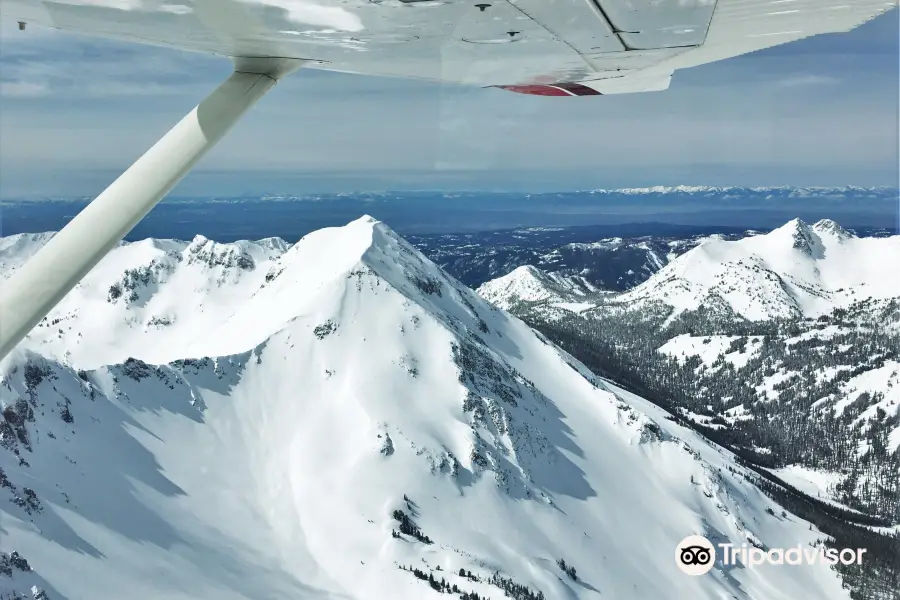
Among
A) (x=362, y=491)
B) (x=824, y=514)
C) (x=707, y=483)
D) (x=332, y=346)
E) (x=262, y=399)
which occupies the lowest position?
(x=824, y=514)

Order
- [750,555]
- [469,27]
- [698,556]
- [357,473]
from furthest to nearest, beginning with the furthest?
[750,555] < [698,556] < [357,473] < [469,27]

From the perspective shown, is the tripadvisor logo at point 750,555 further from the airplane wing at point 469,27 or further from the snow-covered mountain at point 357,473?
the airplane wing at point 469,27

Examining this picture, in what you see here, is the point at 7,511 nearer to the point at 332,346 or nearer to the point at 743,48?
the point at 332,346

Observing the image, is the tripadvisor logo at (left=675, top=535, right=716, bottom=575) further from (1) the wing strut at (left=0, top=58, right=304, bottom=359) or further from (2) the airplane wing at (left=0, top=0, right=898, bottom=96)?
(1) the wing strut at (left=0, top=58, right=304, bottom=359)

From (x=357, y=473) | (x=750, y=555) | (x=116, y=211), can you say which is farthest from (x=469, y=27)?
(x=750, y=555)

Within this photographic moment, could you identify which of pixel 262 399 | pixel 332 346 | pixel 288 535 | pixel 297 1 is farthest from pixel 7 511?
pixel 297 1

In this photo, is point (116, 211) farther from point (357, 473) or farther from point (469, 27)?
point (357, 473)
